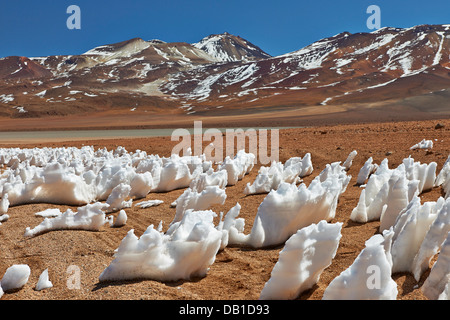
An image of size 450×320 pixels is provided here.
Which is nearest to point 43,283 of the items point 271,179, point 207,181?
point 207,181

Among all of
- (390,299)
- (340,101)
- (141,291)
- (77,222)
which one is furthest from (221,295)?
(340,101)

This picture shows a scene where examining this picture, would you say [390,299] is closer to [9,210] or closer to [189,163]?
[9,210]

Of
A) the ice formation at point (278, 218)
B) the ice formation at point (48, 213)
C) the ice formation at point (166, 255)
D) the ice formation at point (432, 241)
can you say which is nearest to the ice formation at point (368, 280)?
the ice formation at point (432, 241)

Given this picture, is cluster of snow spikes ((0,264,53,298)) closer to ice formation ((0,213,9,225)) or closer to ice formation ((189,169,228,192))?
ice formation ((0,213,9,225))

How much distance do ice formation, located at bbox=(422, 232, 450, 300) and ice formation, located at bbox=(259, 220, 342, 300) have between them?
27.8 inches

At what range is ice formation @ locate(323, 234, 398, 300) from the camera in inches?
100

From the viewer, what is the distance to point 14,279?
3.31 metres

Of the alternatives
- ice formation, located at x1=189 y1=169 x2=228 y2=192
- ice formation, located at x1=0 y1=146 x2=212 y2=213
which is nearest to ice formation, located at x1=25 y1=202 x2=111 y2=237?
ice formation, located at x1=0 y1=146 x2=212 y2=213

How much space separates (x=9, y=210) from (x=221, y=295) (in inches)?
162

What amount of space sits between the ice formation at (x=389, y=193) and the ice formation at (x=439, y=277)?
1.40 metres

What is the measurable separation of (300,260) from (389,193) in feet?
6.63

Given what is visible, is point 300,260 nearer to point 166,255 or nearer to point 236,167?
point 166,255

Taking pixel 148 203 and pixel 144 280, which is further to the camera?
pixel 148 203
